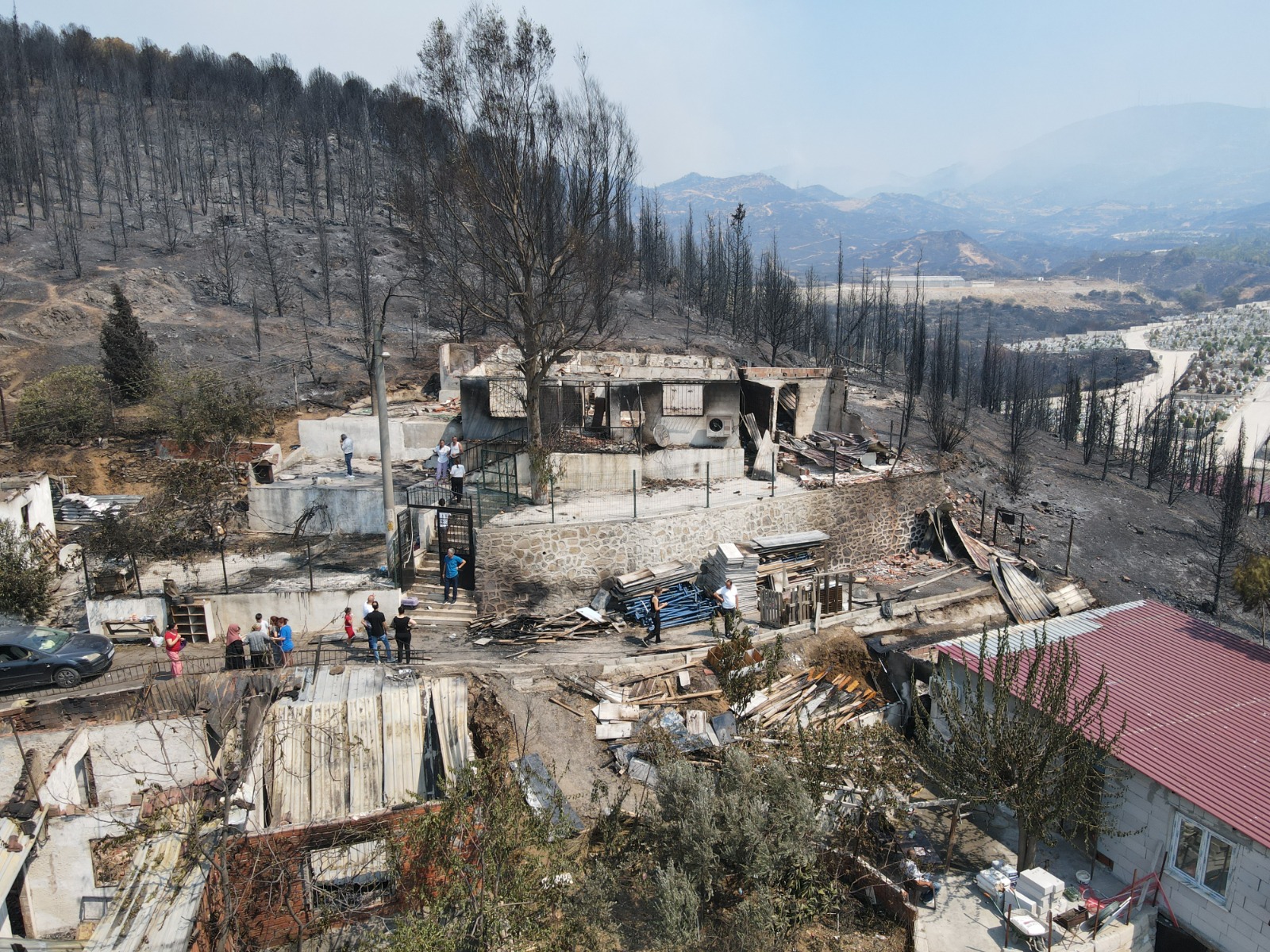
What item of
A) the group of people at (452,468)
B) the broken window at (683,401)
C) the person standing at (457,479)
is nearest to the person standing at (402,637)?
the person standing at (457,479)

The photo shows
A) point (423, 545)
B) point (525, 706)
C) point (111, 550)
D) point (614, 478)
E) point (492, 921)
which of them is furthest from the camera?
point (614, 478)

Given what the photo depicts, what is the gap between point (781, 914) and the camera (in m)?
9.66

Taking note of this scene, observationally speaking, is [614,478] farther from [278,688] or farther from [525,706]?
[278,688]

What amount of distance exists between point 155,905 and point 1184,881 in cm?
1353

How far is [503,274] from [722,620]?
1075 centimetres

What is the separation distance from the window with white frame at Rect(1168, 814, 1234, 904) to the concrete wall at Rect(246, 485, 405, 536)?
17.7 metres

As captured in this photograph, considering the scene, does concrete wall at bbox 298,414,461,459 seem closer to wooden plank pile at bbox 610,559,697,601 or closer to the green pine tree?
wooden plank pile at bbox 610,559,697,601

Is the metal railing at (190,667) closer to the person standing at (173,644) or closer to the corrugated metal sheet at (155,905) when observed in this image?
the person standing at (173,644)

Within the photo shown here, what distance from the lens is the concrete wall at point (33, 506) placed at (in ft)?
59.4

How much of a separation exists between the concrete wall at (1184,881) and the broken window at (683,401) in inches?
587

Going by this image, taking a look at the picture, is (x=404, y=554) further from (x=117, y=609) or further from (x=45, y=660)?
(x=45, y=660)

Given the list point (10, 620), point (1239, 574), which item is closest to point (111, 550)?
point (10, 620)

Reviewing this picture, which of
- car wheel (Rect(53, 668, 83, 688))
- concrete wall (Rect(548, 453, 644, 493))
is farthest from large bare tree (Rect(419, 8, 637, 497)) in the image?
car wheel (Rect(53, 668, 83, 688))

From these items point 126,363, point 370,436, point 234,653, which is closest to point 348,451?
point 370,436
